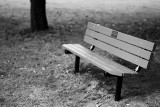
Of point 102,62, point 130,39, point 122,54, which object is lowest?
point 102,62

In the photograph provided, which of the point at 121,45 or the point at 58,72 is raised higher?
the point at 121,45

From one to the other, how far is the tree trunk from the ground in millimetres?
264

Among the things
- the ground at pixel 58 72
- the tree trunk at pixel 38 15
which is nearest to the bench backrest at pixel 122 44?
the ground at pixel 58 72

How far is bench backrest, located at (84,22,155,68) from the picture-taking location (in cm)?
428

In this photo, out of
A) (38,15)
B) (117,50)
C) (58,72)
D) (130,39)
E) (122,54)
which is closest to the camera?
(130,39)

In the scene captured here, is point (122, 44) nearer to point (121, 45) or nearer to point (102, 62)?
point (121, 45)

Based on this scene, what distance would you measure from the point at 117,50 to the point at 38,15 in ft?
13.8

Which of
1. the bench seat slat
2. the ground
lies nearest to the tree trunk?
the ground

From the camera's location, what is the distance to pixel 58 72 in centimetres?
579

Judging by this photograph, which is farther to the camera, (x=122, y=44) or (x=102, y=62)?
(x=122, y=44)

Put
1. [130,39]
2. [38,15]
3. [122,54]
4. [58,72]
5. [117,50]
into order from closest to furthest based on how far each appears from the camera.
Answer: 1. [130,39]
2. [122,54]
3. [117,50]
4. [58,72]
5. [38,15]

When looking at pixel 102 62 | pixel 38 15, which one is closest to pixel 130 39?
pixel 102 62

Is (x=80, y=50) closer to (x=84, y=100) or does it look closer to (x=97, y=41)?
(x=97, y=41)

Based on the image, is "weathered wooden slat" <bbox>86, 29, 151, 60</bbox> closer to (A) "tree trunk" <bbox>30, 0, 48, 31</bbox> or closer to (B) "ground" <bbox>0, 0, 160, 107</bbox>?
(B) "ground" <bbox>0, 0, 160, 107</bbox>
